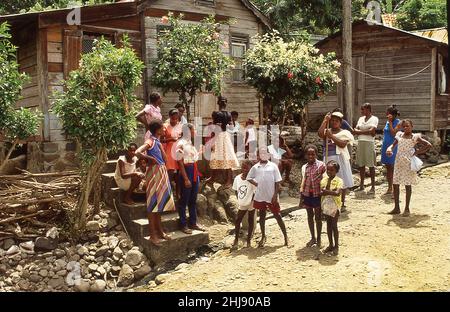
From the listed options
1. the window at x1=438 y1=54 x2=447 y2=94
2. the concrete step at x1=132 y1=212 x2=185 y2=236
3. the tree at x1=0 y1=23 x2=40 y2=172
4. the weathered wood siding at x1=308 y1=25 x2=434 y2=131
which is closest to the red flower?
the tree at x1=0 y1=23 x2=40 y2=172

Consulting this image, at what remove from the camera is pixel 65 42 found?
9484 mm

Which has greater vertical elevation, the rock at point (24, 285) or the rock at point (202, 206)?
the rock at point (202, 206)

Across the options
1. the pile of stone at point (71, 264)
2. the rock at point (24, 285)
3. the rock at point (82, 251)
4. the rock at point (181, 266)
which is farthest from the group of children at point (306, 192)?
the rock at point (24, 285)

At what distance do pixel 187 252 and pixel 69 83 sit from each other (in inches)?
134

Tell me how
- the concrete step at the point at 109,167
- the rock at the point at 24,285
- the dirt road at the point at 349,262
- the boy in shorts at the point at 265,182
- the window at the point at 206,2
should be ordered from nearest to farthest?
the dirt road at the point at 349,262 → the rock at the point at 24,285 → the boy in shorts at the point at 265,182 → the concrete step at the point at 109,167 → the window at the point at 206,2

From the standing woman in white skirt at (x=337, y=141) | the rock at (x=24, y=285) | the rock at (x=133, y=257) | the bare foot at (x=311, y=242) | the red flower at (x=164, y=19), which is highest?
the red flower at (x=164, y=19)

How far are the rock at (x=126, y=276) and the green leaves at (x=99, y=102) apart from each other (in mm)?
1916

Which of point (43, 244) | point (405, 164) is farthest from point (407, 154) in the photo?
point (43, 244)

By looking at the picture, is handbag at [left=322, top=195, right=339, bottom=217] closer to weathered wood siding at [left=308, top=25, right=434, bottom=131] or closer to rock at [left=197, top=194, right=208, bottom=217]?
rock at [left=197, top=194, right=208, bottom=217]

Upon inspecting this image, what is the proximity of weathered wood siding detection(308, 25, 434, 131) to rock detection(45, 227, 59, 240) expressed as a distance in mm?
11983

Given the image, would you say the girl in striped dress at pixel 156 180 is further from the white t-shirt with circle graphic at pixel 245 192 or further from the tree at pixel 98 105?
the white t-shirt with circle graphic at pixel 245 192

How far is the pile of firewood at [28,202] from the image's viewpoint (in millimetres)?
7074

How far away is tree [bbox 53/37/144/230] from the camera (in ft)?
22.4
